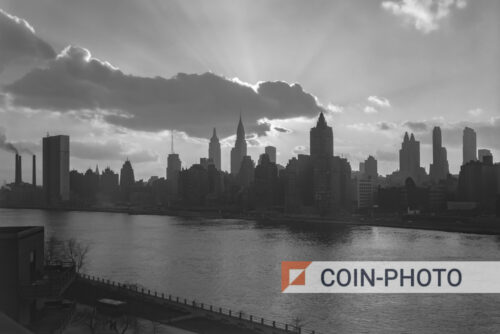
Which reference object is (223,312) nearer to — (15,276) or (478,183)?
(15,276)

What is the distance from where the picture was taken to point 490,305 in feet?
111

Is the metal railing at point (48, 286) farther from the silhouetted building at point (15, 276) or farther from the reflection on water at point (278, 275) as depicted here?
the reflection on water at point (278, 275)

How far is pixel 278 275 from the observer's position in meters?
46.0

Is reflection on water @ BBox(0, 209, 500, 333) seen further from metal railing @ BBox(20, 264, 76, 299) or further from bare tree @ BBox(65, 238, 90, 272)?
metal railing @ BBox(20, 264, 76, 299)

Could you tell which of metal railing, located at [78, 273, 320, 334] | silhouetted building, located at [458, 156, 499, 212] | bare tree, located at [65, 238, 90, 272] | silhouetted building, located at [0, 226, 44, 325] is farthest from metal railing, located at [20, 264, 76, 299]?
silhouetted building, located at [458, 156, 499, 212]

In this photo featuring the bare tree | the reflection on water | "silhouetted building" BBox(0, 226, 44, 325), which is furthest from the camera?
the bare tree

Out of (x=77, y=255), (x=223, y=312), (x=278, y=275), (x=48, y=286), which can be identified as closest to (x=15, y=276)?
(x=48, y=286)

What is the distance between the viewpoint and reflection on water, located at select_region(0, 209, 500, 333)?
3017 cm

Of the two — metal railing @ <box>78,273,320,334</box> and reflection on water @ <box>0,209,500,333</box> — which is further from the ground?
metal railing @ <box>78,273,320,334</box>

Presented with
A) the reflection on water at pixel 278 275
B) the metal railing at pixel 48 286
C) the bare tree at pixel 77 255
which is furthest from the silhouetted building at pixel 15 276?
the bare tree at pixel 77 255

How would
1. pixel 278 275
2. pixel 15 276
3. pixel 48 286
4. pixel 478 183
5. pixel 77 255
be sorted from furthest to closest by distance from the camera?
1. pixel 478 183
2. pixel 77 255
3. pixel 278 275
4. pixel 48 286
5. pixel 15 276

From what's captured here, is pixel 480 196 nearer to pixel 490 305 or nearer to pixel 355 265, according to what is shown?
pixel 355 265

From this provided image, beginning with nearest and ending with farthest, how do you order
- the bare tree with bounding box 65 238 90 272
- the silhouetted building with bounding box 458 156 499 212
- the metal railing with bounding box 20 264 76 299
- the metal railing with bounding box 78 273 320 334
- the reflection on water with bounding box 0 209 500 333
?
the metal railing with bounding box 20 264 76 299, the metal railing with bounding box 78 273 320 334, the reflection on water with bounding box 0 209 500 333, the bare tree with bounding box 65 238 90 272, the silhouetted building with bounding box 458 156 499 212

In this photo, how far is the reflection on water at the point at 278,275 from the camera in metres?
30.2
